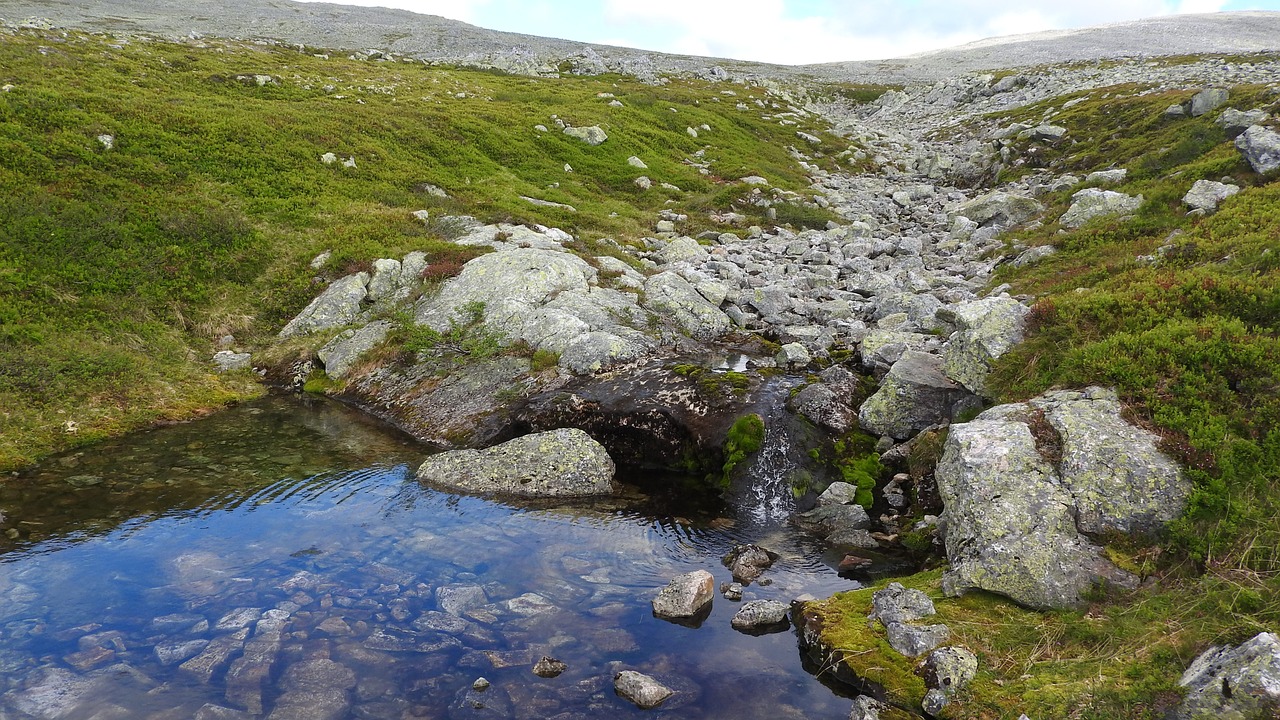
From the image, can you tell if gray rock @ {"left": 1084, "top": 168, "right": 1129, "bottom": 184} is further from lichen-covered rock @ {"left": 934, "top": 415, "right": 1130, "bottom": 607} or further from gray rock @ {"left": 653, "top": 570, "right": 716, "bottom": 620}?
gray rock @ {"left": 653, "top": 570, "right": 716, "bottom": 620}

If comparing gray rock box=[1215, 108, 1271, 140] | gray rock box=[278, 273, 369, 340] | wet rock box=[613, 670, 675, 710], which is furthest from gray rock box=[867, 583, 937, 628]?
gray rock box=[1215, 108, 1271, 140]

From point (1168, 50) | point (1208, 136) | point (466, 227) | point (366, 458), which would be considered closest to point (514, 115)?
point (466, 227)

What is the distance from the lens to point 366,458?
1927 centimetres

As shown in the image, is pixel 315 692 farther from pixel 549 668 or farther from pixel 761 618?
pixel 761 618

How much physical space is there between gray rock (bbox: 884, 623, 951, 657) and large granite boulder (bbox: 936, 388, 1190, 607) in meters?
1.14

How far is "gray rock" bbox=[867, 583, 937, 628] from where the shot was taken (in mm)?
10734

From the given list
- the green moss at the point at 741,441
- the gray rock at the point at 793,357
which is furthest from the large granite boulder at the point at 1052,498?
the gray rock at the point at 793,357

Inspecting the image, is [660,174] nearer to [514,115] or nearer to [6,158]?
[514,115]

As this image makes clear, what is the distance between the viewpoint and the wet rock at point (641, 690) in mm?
9992

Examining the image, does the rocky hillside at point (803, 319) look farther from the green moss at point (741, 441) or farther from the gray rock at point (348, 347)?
the gray rock at point (348, 347)

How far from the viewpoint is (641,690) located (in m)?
10.0

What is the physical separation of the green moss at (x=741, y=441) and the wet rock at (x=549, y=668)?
8147 millimetres

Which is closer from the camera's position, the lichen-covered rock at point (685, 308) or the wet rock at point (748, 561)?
the wet rock at point (748, 561)

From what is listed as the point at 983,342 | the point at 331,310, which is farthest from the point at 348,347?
the point at 983,342
